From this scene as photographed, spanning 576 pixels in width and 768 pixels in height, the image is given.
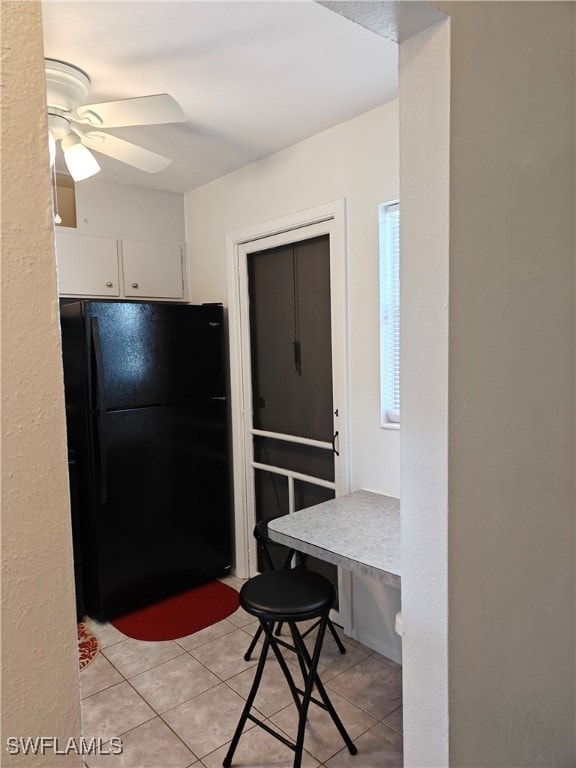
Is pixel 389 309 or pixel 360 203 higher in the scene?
pixel 360 203

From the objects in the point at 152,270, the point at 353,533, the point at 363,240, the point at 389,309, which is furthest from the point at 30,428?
the point at 152,270

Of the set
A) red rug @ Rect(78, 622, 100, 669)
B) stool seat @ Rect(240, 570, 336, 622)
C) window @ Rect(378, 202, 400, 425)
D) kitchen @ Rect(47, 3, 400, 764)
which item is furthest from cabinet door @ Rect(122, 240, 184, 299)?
stool seat @ Rect(240, 570, 336, 622)

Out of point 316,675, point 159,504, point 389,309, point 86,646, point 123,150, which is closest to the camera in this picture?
point 316,675

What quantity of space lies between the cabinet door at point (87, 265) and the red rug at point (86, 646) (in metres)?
1.89

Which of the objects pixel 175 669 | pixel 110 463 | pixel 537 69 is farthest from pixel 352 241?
pixel 175 669

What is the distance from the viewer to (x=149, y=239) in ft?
11.1

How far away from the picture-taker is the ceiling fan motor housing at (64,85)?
5.86 feet

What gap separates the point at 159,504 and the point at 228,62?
7.36 ft

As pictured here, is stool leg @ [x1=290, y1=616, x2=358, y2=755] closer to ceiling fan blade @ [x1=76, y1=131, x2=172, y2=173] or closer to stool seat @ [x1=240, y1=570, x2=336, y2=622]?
stool seat @ [x1=240, y1=570, x2=336, y2=622]

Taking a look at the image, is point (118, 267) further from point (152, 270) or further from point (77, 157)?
point (77, 157)

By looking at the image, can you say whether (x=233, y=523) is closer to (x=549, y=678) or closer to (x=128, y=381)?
(x=128, y=381)

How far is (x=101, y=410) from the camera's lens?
2.78 metres

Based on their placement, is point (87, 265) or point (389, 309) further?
point (87, 265)

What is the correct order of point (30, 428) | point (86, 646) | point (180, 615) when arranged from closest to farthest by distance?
point (30, 428), point (86, 646), point (180, 615)
